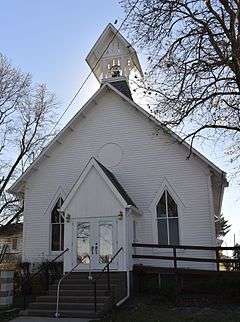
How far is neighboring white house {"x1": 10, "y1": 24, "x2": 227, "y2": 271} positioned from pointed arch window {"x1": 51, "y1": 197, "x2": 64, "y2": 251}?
46mm

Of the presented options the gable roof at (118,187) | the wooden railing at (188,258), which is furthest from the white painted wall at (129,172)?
the wooden railing at (188,258)

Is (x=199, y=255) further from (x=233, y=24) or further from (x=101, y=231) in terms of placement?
(x=233, y=24)

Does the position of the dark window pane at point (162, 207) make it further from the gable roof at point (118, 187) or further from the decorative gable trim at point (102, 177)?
the decorative gable trim at point (102, 177)

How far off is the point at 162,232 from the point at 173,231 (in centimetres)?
49

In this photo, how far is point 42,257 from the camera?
2045cm

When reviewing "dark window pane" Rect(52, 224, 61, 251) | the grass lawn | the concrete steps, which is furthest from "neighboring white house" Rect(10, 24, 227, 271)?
the grass lawn

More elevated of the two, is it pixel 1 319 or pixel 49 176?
pixel 49 176

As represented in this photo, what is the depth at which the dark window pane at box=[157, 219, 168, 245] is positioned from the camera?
18.8 metres

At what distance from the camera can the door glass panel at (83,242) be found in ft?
59.0

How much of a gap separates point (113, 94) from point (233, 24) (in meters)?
8.26

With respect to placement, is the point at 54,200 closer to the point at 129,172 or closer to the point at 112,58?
the point at 129,172

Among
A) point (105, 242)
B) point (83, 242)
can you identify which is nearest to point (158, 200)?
point (105, 242)

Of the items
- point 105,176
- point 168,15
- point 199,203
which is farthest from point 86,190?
point 168,15

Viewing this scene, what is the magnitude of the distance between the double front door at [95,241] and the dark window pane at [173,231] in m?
2.59
